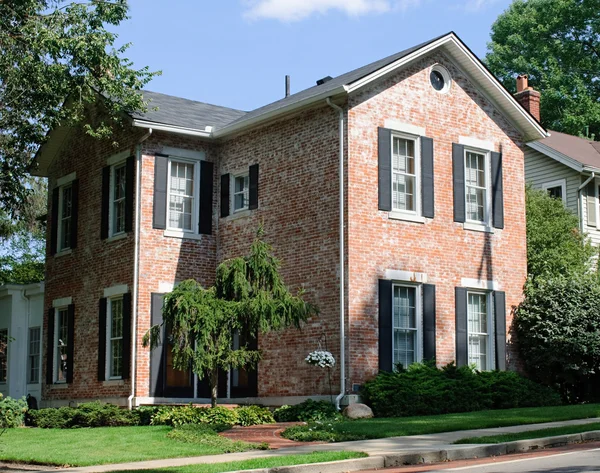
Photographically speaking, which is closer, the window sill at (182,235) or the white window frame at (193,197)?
the window sill at (182,235)

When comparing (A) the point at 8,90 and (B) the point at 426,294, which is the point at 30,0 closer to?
(A) the point at 8,90

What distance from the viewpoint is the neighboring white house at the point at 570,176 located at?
3138 cm

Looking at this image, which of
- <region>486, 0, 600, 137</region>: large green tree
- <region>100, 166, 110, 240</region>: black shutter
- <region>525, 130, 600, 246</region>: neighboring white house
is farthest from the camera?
<region>486, 0, 600, 137</region>: large green tree

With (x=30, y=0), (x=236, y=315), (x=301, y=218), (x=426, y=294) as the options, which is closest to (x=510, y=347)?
(x=426, y=294)

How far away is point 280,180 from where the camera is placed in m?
22.0

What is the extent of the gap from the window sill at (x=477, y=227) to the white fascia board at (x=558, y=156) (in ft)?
30.8

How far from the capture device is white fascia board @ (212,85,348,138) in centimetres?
2033

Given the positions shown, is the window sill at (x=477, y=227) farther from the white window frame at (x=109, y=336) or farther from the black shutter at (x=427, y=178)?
the white window frame at (x=109, y=336)

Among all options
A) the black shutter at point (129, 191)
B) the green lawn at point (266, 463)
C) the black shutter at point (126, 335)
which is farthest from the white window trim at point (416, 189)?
the green lawn at point (266, 463)

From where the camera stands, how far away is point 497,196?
75.9 ft

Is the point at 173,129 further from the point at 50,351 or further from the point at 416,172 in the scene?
the point at 50,351

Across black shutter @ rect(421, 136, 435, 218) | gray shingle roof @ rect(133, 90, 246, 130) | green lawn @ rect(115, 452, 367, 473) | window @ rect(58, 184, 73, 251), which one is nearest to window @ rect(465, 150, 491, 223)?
black shutter @ rect(421, 136, 435, 218)

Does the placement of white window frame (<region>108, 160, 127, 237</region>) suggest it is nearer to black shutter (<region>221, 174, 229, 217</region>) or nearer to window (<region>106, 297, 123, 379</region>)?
window (<region>106, 297, 123, 379</region>)

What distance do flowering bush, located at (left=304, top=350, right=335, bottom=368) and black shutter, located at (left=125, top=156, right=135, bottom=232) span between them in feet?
19.7
